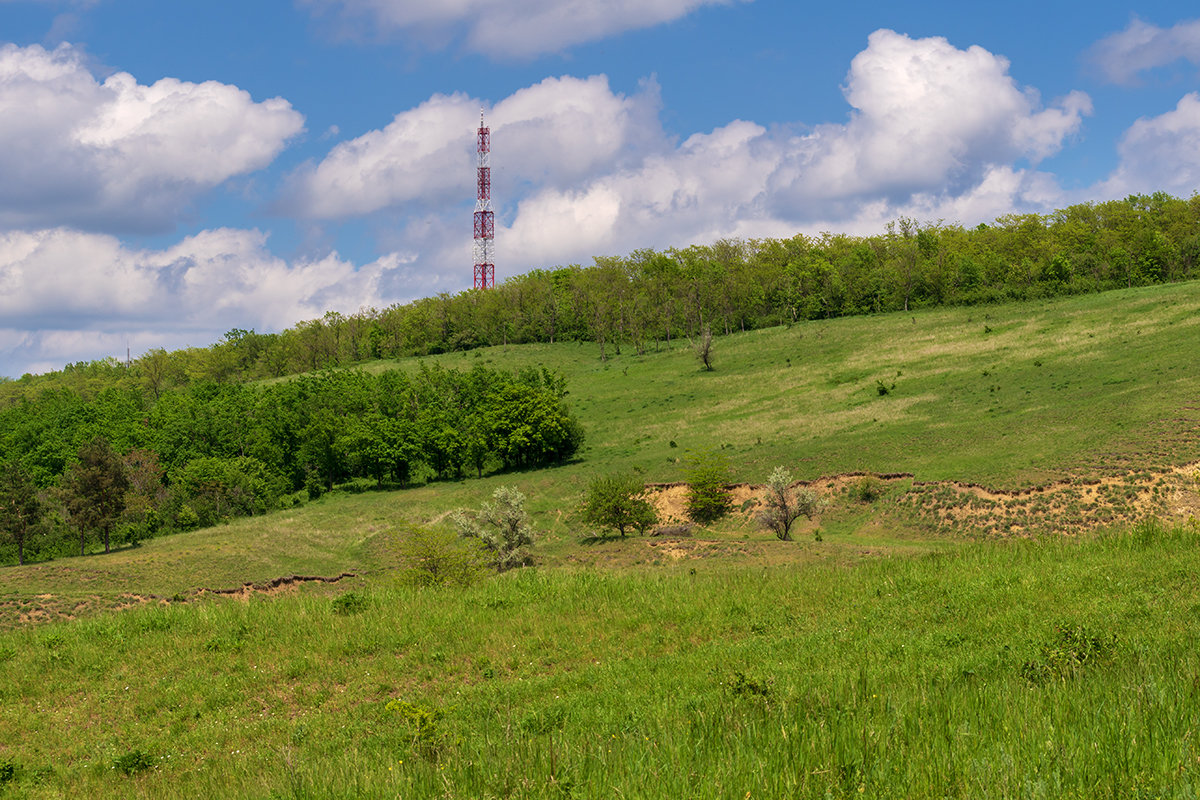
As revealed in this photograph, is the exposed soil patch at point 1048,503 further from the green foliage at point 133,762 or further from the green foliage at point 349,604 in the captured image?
the green foliage at point 133,762

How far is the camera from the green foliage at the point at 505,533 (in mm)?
35500

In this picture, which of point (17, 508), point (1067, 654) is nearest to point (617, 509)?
point (1067, 654)

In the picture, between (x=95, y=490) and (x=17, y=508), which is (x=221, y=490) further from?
(x=17, y=508)

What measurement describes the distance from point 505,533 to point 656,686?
29.7 m

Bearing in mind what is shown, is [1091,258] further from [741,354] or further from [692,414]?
[692,414]

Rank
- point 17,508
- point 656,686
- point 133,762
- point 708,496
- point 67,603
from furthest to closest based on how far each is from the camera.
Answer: point 17,508
point 708,496
point 67,603
point 656,686
point 133,762

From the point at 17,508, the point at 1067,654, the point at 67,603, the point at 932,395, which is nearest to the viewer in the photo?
the point at 1067,654

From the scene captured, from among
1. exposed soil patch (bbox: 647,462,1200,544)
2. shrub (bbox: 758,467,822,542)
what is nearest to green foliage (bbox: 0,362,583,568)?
shrub (bbox: 758,467,822,542)

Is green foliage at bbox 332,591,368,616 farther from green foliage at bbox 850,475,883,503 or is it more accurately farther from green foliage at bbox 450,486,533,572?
green foliage at bbox 850,475,883,503

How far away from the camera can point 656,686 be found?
845 centimetres

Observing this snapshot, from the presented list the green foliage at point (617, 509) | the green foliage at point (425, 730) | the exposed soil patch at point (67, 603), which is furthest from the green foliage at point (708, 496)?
the green foliage at point (425, 730)

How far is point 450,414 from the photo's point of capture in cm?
7975

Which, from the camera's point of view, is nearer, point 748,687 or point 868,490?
point 748,687

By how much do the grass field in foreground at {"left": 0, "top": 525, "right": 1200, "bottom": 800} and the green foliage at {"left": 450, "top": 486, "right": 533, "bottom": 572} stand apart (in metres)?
21.4
